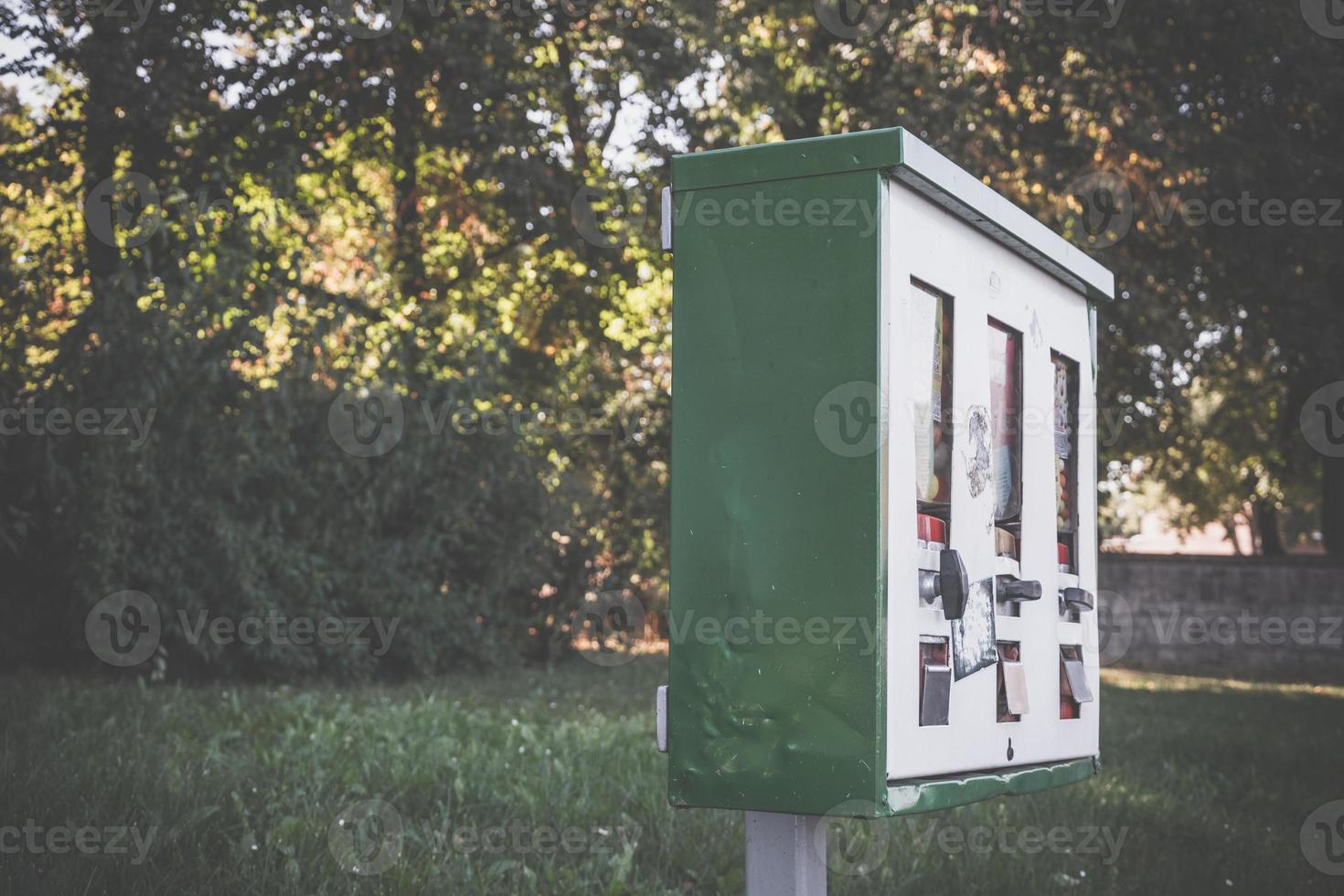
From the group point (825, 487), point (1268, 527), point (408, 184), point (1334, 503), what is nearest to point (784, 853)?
point (825, 487)

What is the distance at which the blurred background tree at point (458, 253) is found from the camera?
887 cm

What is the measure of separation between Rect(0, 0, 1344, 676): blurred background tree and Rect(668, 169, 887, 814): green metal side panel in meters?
A: 7.13

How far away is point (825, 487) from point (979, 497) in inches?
21.4

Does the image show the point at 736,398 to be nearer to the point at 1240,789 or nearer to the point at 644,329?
the point at 1240,789

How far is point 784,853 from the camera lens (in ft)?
7.75

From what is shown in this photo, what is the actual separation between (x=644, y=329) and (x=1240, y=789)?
11028mm

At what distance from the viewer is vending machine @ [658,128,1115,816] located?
2217mm

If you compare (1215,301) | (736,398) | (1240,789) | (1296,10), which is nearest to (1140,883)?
(1240,789)

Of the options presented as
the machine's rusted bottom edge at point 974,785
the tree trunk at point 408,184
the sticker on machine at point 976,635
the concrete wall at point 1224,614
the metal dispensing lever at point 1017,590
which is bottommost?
the concrete wall at point 1224,614

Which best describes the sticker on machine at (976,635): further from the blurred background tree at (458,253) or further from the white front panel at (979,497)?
the blurred background tree at (458,253)

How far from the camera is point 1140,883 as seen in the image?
4953mm

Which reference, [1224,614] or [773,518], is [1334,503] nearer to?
[1224,614]

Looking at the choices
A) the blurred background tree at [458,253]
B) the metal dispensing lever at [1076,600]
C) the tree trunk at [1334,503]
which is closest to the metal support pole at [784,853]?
the metal dispensing lever at [1076,600]

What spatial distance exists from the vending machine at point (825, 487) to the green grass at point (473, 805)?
2031 millimetres
